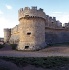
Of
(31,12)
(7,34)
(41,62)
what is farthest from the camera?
(7,34)

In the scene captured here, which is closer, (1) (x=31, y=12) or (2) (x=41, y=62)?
(2) (x=41, y=62)

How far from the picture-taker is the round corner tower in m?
26.5

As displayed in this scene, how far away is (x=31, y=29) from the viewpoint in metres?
26.7

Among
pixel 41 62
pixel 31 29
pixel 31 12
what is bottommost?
pixel 41 62

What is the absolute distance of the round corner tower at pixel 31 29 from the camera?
26497 mm

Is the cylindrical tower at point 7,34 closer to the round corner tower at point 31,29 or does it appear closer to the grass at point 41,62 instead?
the round corner tower at point 31,29

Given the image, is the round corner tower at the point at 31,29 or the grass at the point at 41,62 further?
the round corner tower at the point at 31,29

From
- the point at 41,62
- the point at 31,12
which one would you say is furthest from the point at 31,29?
the point at 41,62

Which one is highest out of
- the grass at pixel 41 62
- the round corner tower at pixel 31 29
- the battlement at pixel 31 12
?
→ the battlement at pixel 31 12

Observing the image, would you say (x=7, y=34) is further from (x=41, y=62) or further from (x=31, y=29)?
(x=41, y=62)

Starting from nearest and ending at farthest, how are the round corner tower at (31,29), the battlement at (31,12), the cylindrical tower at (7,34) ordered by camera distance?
1. the round corner tower at (31,29)
2. the battlement at (31,12)
3. the cylindrical tower at (7,34)

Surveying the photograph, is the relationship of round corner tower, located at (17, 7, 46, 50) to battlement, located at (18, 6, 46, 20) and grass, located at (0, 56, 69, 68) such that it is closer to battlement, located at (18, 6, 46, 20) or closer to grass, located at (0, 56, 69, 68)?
battlement, located at (18, 6, 46, 20)

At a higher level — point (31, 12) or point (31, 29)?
point (31, 12)

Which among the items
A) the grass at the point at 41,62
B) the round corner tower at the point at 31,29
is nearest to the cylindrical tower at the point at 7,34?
the round corner tower at the point at 31,29
